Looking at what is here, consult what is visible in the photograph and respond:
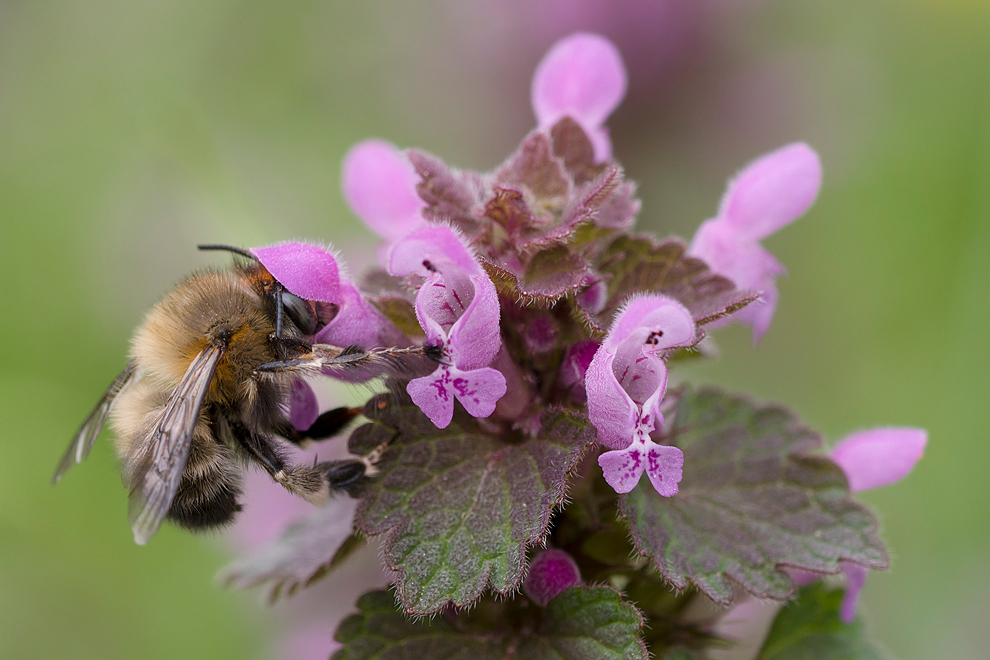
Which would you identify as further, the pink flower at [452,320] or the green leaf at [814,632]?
the green leaf at [814,632]

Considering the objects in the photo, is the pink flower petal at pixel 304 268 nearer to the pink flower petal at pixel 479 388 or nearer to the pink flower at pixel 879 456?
the pink flower petal at pixel 479 388

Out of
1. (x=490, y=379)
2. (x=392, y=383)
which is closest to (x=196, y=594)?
(x=392, y=383)

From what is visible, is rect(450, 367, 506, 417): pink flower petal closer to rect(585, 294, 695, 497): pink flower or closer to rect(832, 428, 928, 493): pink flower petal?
rect(585, 294, 695, 497): pink flower

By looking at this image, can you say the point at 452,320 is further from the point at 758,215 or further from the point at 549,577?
the point at 758,215

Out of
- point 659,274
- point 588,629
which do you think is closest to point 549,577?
point 588,629

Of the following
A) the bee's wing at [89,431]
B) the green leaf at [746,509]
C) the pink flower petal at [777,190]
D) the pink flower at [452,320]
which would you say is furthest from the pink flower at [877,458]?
the bee's wing at [89,431]

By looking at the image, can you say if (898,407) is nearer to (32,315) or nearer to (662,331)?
Answer: (662,331)
